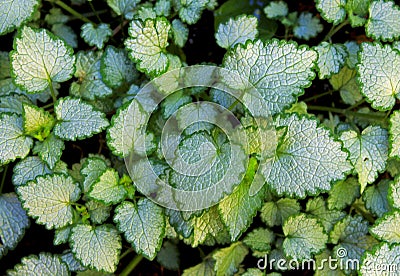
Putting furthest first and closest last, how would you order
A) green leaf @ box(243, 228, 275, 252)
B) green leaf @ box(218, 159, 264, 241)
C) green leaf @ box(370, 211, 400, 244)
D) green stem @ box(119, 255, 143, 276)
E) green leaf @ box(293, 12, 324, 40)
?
green leaf @ box(293, 12, 324, 40) → green stem @ box(119, 255, 143, 276) → green leaf @ box(243, 228, 275, 252) → green leaf @ box(370, 211, 400, 244) → green leaf @ box(218, 159, 264, 241)

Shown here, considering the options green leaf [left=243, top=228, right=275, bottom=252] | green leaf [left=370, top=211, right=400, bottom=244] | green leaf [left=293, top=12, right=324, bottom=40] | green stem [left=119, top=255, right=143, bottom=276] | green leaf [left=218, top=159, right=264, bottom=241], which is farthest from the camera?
green leaf [left=293, top=12, right=324, bottom=40]

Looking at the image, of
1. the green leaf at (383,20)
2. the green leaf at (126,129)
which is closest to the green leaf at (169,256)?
the green leaf at (126,129)

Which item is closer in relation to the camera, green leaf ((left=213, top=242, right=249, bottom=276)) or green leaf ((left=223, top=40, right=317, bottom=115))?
green leaf ((left=223, top=40, right=317, bottom=115))

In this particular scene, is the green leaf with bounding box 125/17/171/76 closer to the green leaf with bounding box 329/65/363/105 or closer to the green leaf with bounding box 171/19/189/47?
the green leaf with bounding box 171/19/189/47

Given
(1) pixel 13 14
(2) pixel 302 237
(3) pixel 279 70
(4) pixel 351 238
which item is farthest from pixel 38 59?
(4) pixel 351 238

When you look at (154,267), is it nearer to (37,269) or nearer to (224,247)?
A: (224,247)

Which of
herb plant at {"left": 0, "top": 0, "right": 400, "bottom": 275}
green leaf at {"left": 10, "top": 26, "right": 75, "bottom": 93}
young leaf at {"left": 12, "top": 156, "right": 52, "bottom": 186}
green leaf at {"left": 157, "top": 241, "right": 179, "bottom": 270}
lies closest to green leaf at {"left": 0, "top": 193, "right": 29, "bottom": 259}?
herb plant at {"left": 0, "top": 0, "right": 400, "bottom": 275}

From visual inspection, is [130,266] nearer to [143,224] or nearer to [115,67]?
[143,224]
